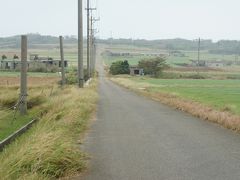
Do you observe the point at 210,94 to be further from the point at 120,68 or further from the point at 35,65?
the point at 120,68

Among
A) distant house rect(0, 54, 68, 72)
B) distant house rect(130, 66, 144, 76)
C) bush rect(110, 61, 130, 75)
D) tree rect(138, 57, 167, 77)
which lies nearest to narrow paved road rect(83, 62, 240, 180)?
distant house rect(0, 54, 68, 72)

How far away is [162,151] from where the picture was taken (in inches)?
494

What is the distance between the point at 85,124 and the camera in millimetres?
Result: 18516

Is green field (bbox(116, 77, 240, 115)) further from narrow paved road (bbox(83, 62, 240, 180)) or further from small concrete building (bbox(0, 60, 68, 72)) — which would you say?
small concrete building (bbox(0, 60, 68, 72))

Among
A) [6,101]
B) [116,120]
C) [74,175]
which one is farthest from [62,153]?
[6,101]

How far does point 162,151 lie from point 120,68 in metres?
133

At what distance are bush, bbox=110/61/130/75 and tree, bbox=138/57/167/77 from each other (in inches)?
174

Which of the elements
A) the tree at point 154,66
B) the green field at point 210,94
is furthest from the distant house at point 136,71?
the green field at point 210,94

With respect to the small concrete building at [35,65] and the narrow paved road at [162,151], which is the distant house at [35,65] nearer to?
the small concrete building at [35,65]

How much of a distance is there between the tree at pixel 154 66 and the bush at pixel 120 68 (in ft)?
14.5

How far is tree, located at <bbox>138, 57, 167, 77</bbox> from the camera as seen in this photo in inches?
5517

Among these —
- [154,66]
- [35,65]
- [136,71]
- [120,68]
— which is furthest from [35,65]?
[154,66]

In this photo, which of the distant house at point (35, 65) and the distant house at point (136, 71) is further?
the distant house at point (136, 71)

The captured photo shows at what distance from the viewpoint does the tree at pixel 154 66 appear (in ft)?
460
